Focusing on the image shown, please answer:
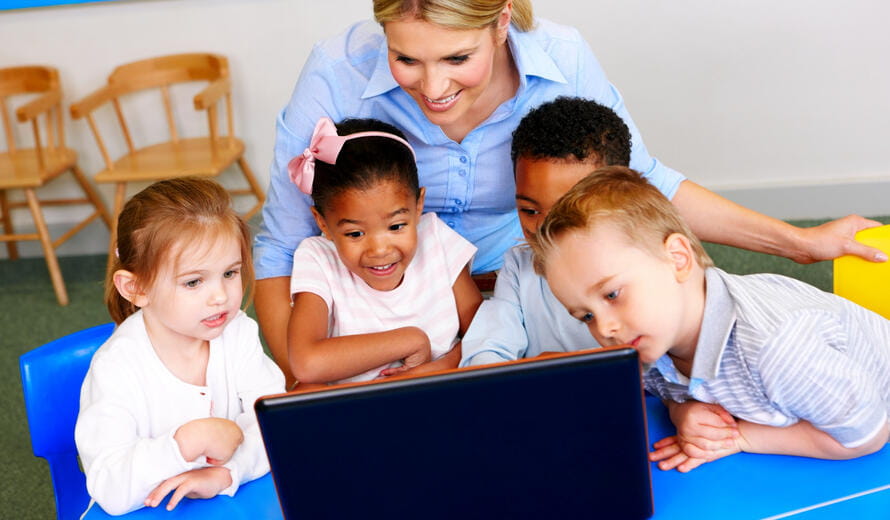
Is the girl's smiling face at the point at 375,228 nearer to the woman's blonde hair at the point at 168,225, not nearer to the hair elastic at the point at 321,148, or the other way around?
the hair elastic at the point at 321,148

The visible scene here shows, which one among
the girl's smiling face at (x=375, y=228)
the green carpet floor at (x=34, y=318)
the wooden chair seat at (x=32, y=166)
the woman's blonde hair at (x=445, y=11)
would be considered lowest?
the green carpet floor at (x=34, y=318)

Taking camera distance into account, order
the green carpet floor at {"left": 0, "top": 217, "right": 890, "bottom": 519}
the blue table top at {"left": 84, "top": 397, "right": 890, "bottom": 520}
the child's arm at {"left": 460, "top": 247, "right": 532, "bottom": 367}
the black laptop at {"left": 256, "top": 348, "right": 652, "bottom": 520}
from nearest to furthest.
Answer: the black laptop at {"left": 256, "top": 348, "right": 652, "bottom": 520} < the blue table top at {"left": 84, "top": 397, "right": 890, "bottom": 520} < the child's arm at {"left": 460, "top": 247, "right": 532, "bottom": 367} < the green carpet floor at {"left": 0, "top": 217, "right": 890, "bottom": 519}

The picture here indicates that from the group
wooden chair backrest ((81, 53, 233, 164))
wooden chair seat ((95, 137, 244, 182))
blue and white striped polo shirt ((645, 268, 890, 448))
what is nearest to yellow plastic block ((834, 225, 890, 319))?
blue and white striped polo shirt ((645, 268, 890, 448))

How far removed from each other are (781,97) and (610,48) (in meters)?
0.65

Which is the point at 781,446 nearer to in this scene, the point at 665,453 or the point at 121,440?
the point at 665,453

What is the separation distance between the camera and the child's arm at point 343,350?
1.48 m

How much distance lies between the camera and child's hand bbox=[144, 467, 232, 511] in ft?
3.52

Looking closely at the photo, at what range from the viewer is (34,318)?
310cm

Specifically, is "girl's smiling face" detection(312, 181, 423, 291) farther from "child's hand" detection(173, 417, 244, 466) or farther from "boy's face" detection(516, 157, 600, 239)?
"child's hand" detection(173, 417, 244, 466)

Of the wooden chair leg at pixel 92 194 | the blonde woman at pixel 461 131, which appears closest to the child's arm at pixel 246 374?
the blonde woman at pixel 461 131

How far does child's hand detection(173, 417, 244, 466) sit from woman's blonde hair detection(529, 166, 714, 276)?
0.46 m

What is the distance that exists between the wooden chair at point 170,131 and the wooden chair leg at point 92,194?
18 cm

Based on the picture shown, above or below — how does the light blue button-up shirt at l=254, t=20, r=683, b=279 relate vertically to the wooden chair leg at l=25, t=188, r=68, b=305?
above

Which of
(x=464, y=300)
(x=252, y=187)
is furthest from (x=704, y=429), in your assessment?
(x=252, y=187)
